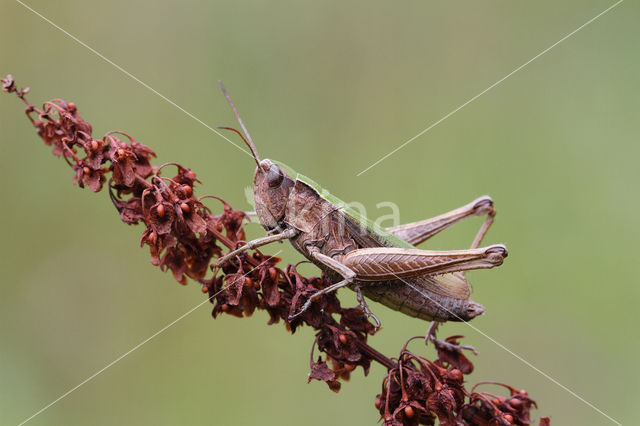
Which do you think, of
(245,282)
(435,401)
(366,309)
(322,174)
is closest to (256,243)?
(245,282)

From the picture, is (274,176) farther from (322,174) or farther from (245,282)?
(322,174)

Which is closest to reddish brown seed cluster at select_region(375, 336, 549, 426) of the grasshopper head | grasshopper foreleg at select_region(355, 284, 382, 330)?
grasshopper foreleg at select_region(355, 284, 382, 330)

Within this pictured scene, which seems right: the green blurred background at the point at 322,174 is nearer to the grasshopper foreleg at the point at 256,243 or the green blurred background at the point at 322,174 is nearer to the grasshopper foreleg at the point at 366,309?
the grasshopper foreleg at the point at 256,243

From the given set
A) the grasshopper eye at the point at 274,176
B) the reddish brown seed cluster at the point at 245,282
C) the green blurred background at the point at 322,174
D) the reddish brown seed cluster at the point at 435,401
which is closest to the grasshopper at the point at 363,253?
the grasshopper eye at the point at 274,176

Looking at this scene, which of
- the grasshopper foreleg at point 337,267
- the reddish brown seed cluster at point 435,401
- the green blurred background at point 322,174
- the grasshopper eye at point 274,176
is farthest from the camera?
the green blurred background at point 322,174

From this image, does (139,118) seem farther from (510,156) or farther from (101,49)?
(510,156)

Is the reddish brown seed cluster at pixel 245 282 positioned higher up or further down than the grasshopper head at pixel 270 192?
further down

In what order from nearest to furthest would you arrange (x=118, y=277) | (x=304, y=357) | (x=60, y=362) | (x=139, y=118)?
(x=60, y=362) < (x=304, y=357) < (x=118, y=277) < (x=139, y=118)

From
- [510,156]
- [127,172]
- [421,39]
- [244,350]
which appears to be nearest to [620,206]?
[510,156]
